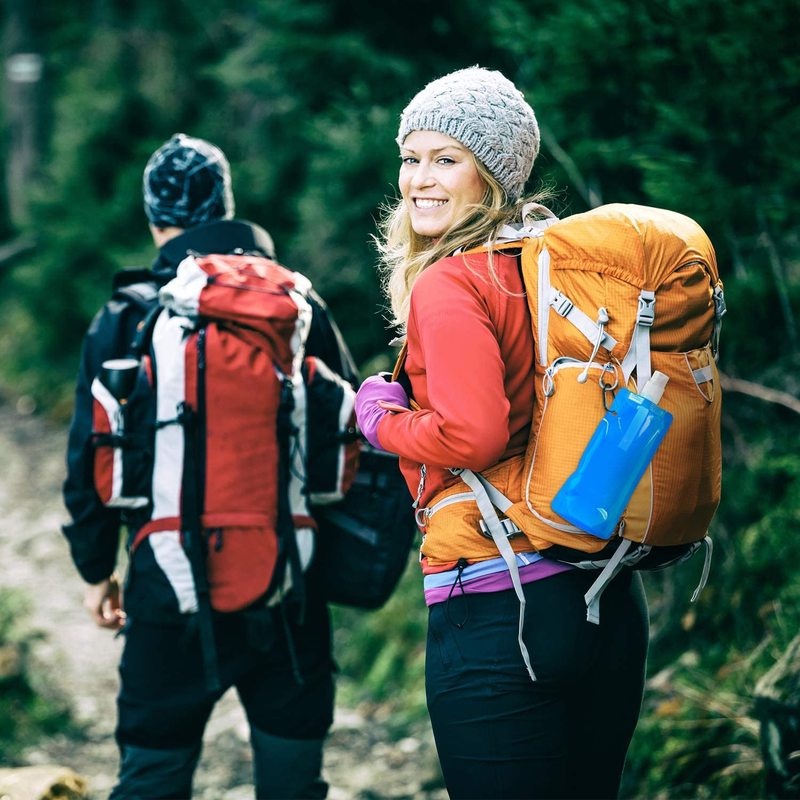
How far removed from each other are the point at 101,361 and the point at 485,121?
1.44 m

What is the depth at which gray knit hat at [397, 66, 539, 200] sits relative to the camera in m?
2.22

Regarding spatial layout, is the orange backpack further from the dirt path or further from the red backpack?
the dirt path

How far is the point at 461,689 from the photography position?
83.2 inches

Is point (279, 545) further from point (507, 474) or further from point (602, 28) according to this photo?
point (602, 28)

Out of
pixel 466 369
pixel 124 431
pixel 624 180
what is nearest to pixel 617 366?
pixel 466 369

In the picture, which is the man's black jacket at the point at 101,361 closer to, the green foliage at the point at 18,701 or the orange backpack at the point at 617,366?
the orange backpack at the point at 617,366

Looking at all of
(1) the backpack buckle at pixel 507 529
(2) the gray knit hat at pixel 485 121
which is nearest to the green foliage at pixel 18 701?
(1) the backpack buckle at pixel 507 529

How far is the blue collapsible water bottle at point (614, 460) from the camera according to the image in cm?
195

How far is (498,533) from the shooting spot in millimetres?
2086

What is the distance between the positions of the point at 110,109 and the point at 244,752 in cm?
691

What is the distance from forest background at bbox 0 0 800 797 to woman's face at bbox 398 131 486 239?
24.9 inches

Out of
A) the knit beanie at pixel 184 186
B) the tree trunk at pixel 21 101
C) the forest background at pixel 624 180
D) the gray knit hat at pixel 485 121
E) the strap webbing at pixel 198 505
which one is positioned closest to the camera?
the gray knit hat at pixel 485 121

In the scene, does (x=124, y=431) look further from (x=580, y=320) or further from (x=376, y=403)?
(x=580, y=320)

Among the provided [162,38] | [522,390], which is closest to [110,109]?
[162,38]
